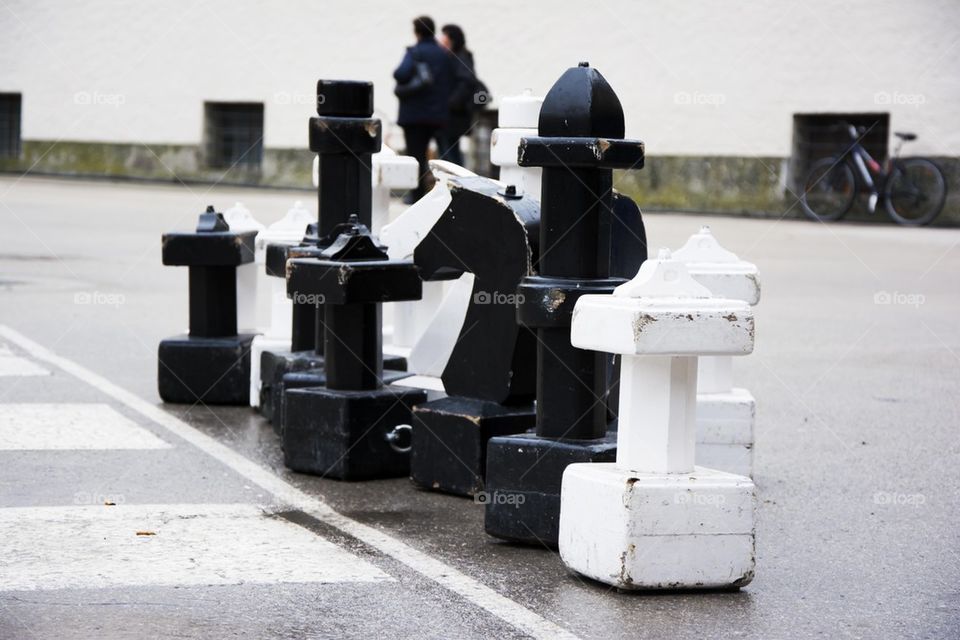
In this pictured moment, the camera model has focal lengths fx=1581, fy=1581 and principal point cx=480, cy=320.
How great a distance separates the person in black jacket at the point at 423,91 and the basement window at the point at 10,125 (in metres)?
12.2

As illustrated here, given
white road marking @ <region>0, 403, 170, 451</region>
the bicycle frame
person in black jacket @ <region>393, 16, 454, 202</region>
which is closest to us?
white road marking @ <region>0, 403, 170, 451</region>

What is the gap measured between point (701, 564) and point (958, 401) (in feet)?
11.9

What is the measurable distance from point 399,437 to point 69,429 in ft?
4.82

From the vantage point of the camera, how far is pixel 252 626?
3.56m

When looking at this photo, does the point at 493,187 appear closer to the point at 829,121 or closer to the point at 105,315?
the point at 105,315

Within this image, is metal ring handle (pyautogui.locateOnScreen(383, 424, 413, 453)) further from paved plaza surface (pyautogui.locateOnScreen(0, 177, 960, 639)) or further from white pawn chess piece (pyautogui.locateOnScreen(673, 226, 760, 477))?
white pawn chess piece (pyautogui.locateOnScreen(673, 226, 760, 477))

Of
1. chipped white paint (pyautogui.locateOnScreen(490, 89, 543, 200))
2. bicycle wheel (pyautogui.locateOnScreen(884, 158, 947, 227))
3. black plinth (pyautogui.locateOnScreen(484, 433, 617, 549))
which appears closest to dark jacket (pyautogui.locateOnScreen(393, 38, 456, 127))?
bicycle wheel (pyautogui.locateOnScreen(884, 158, 947, 227))

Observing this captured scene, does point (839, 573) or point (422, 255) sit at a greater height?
point (422, 255)

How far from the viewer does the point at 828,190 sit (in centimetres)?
1934

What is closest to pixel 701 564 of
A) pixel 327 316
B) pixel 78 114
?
pixel 327 316

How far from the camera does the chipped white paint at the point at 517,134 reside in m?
5.52

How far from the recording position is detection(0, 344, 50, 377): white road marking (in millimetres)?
7230

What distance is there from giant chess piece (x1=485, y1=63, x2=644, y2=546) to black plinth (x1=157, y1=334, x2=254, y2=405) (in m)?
2.42

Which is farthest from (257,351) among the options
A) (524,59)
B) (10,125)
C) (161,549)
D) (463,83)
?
(10,125)
